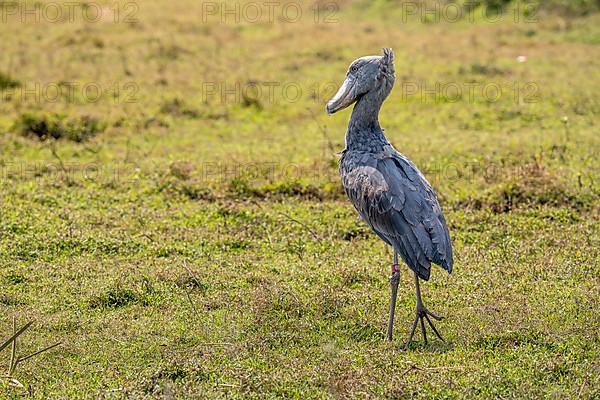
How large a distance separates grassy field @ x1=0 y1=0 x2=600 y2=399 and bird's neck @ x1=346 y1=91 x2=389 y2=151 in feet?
3.50

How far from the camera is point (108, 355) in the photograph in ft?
18.6

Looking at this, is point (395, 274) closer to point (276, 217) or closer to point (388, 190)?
point (388, 190)

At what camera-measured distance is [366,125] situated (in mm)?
6516

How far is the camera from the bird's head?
253 inches

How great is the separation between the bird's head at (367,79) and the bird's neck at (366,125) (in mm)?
44

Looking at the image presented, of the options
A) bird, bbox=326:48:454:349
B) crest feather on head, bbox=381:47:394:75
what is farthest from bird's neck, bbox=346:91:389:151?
crest feather on head, bbox=381:47:394:75

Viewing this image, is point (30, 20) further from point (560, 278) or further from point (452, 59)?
point (560, 278)

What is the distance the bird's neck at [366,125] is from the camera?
6469 millimetres

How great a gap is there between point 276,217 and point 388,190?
2482mm

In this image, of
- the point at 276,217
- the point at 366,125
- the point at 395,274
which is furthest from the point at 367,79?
the point at 276,217

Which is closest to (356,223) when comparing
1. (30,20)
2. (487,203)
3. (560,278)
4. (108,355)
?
(487,203)

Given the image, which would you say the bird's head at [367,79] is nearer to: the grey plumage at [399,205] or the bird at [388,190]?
the bird at [388,190]

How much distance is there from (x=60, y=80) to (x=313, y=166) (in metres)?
5.10

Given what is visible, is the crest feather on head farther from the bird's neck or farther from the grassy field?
the grassy field
